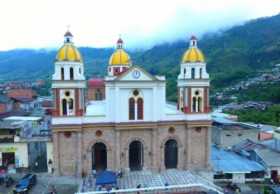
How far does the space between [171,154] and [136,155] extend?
364 centimetres

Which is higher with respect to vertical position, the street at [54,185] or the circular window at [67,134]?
the circular window at [67,134]

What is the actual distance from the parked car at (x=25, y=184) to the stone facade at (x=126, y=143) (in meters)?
2.39

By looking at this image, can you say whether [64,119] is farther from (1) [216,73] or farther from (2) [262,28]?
(2) [262,28]

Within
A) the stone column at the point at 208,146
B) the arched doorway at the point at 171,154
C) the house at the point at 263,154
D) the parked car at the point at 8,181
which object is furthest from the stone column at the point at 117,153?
the house at the point at 263,154

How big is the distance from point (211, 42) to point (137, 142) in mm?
148924

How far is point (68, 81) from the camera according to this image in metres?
30.4

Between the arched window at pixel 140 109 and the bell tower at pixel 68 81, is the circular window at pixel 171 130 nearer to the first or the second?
the arched window at pixel 140 109

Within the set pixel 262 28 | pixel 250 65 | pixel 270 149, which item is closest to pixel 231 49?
pixel 250 65

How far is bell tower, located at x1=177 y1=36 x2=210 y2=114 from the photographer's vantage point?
32750 millimetres

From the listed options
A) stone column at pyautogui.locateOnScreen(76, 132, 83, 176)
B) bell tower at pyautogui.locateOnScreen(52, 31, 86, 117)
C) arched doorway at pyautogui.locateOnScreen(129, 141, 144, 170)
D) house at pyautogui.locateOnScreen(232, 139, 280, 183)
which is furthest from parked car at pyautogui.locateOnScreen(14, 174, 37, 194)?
house at pyautogui.locateOnScreen(232, 139, 280, 183)

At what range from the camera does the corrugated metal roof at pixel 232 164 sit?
108ft

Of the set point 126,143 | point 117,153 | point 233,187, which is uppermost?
point 126,143

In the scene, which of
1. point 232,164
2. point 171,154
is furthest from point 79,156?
point 232,164

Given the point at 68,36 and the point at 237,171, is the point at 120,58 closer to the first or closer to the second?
the point at 68,36
